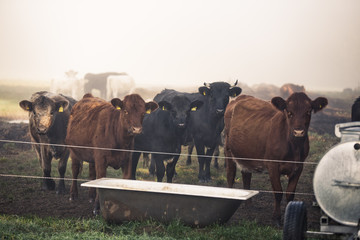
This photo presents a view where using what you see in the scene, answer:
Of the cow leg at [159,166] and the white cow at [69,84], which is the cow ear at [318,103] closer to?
the cow leg at [159,166]

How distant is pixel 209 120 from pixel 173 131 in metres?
0.91

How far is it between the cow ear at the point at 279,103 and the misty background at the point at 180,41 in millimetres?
1402

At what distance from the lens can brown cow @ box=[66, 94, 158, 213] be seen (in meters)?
7.60

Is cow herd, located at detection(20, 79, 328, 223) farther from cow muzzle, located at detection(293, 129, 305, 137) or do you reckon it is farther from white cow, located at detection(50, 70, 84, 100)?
white cow, located at detection(50, 70, 84, 100)

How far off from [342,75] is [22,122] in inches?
190

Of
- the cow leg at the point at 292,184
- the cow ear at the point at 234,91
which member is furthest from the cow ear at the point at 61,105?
the cow leg at the point at 292,184

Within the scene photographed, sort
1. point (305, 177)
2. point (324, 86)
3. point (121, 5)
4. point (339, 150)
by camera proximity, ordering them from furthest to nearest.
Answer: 1. point (121, 5)
2. point (324, 86)
3. point (305, 177)
4. point (339, 150)

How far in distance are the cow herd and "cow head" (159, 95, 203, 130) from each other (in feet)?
0.05

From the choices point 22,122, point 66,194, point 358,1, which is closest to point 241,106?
point 358,1

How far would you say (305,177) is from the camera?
773 centimetres

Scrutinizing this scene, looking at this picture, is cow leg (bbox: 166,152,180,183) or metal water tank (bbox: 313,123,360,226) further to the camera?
cow leg (bbox: 166,152,180,183)

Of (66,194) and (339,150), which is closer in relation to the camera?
(339,150)

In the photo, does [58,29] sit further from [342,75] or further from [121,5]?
[342,75]

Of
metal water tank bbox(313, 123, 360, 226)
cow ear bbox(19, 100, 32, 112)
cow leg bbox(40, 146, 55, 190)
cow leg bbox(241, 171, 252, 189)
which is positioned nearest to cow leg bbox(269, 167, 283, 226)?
cow leg bbox(241, 171, 252, 189)
